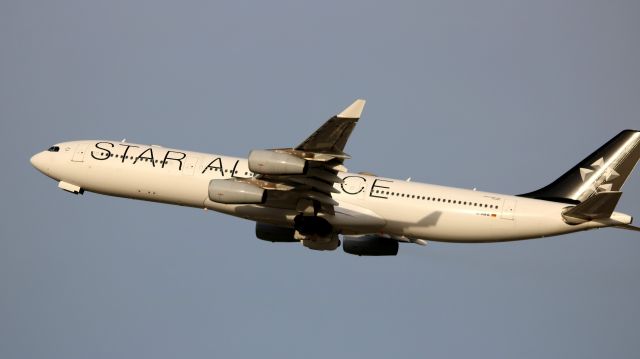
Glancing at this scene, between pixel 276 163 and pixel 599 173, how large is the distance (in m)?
18.2

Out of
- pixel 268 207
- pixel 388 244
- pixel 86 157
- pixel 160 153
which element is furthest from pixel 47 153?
pixel 388 244

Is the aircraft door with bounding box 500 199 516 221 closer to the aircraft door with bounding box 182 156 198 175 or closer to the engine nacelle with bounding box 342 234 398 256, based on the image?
the engine nacelle with bounding box 342 234 398 256

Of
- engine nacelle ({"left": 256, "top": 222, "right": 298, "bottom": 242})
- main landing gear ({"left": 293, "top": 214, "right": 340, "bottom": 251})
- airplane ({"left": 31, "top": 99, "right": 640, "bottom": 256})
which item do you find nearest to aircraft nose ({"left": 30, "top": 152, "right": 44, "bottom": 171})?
airplane ({"left": 31, "top": 99, "right": 640, "bottom": 256})

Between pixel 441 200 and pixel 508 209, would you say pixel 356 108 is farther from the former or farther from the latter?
pixel 508 209

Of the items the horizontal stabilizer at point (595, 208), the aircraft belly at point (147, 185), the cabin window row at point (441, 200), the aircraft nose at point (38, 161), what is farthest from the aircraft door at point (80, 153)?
the horizontal stabilizer at point (595, 208)

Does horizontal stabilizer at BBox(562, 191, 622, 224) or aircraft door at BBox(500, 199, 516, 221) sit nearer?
horizontal stabilizer at BBox(562, 191, 622, 224)

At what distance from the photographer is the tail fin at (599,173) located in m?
54.1

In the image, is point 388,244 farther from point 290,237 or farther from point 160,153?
point 160,153

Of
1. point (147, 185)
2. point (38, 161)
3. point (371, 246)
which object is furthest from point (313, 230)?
point (38, 161)

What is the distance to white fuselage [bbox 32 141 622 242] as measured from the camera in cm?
5159

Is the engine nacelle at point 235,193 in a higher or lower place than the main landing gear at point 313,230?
higher

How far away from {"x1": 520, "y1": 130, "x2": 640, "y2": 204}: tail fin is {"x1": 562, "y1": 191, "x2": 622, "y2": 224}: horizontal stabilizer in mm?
3591

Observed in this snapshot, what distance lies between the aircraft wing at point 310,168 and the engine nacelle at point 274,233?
404 cm

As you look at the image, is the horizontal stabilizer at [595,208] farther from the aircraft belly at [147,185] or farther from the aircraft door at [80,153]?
the aircraft door at [80,153]
